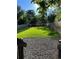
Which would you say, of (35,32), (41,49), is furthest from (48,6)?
(41,49)

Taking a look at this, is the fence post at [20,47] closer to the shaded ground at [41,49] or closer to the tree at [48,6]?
the shaded ground at [41,49]

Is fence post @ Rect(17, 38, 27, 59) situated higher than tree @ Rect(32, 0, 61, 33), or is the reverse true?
tree @ Rect(32, 0, 61, 33)

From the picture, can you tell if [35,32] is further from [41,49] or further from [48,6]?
[48,6]

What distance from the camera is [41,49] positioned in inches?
117

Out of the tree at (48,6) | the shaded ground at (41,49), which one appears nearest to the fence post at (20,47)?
the shaded ground at (41,49)

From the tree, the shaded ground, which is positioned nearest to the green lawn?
the shaded ground

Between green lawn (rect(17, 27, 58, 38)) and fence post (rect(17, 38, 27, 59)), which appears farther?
green lawn (rect(17, 27, 58, 38))

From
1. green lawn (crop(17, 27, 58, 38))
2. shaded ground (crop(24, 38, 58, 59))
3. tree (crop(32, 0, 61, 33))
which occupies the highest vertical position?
tree (crop(32, 0, 61, 33))

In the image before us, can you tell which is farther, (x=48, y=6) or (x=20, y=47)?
(x=48, y=6)

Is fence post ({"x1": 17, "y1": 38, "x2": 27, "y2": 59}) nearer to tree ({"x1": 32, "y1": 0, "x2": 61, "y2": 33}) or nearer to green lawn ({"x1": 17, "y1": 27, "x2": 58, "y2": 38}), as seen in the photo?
green lawn ({"x1": 17, "y1": 27, "x2": 58, "y2": 38})

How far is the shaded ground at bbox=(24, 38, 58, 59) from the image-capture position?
2906 millimetres
